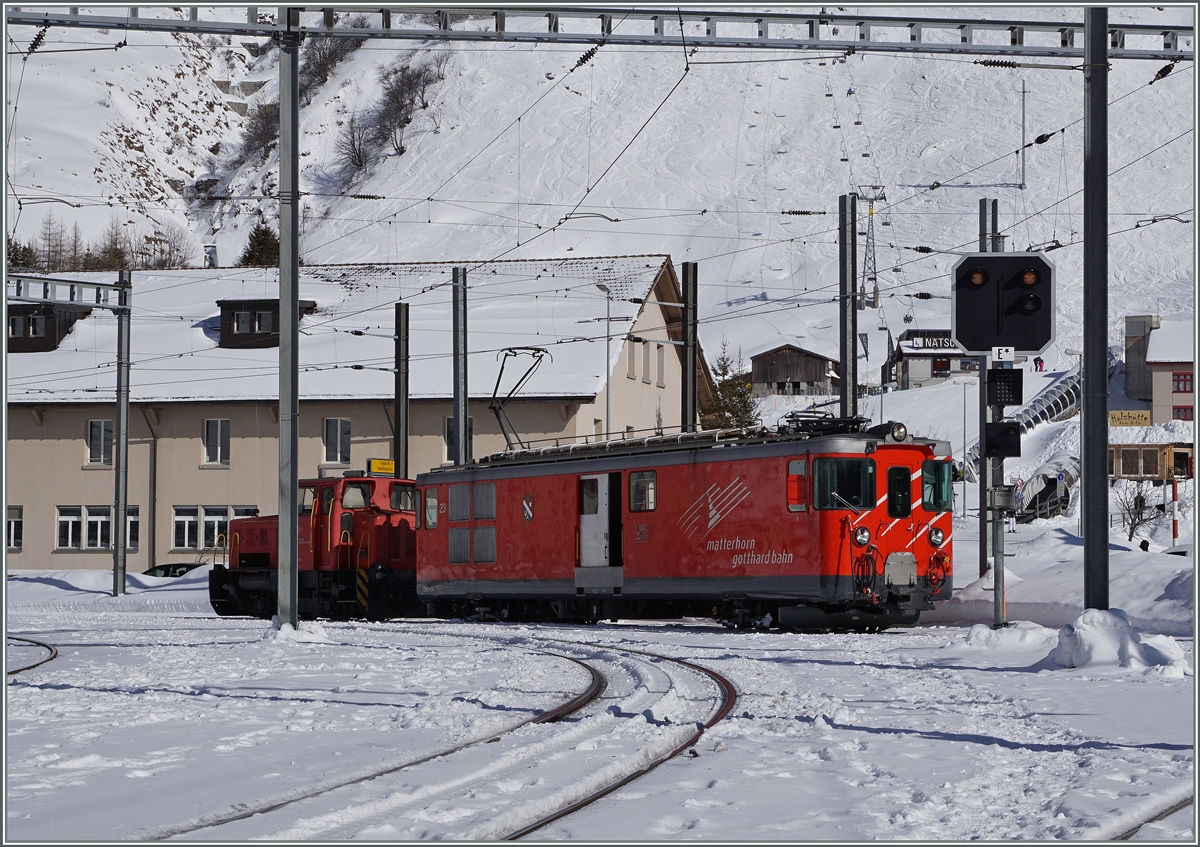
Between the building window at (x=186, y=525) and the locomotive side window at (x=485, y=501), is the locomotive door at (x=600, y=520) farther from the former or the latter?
the building window at (x=186, y=525)

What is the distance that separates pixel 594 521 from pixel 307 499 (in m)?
8.01

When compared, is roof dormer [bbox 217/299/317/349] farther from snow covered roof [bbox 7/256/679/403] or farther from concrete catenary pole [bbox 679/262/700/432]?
concrete catenary pole [bbox 679/262/700/432]

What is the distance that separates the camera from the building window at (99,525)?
52.6 m

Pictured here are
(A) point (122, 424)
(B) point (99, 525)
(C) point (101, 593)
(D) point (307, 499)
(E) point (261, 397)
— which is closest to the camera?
(D) point (307, 499)

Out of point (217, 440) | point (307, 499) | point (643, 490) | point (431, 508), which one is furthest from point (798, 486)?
point (217, 440)

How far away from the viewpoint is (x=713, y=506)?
73.7 ft

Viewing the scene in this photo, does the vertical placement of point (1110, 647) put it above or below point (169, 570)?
above

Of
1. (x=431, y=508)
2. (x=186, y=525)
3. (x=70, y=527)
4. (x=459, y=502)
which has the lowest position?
(x=70, y=527)

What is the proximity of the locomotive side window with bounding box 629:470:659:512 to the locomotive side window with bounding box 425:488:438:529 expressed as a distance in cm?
595

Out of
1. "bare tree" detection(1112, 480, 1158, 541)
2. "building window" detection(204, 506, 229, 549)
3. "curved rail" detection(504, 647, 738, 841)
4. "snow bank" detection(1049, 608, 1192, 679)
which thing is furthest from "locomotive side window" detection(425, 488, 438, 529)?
"bare tree" detection(1112, 480, 1158, 541)

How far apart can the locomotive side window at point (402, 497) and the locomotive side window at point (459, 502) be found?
97.9 inches

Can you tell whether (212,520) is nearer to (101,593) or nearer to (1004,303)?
(101,593)

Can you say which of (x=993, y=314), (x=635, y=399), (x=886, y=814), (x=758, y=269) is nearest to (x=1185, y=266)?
(x=758, y=269)

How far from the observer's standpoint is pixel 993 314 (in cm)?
1650
